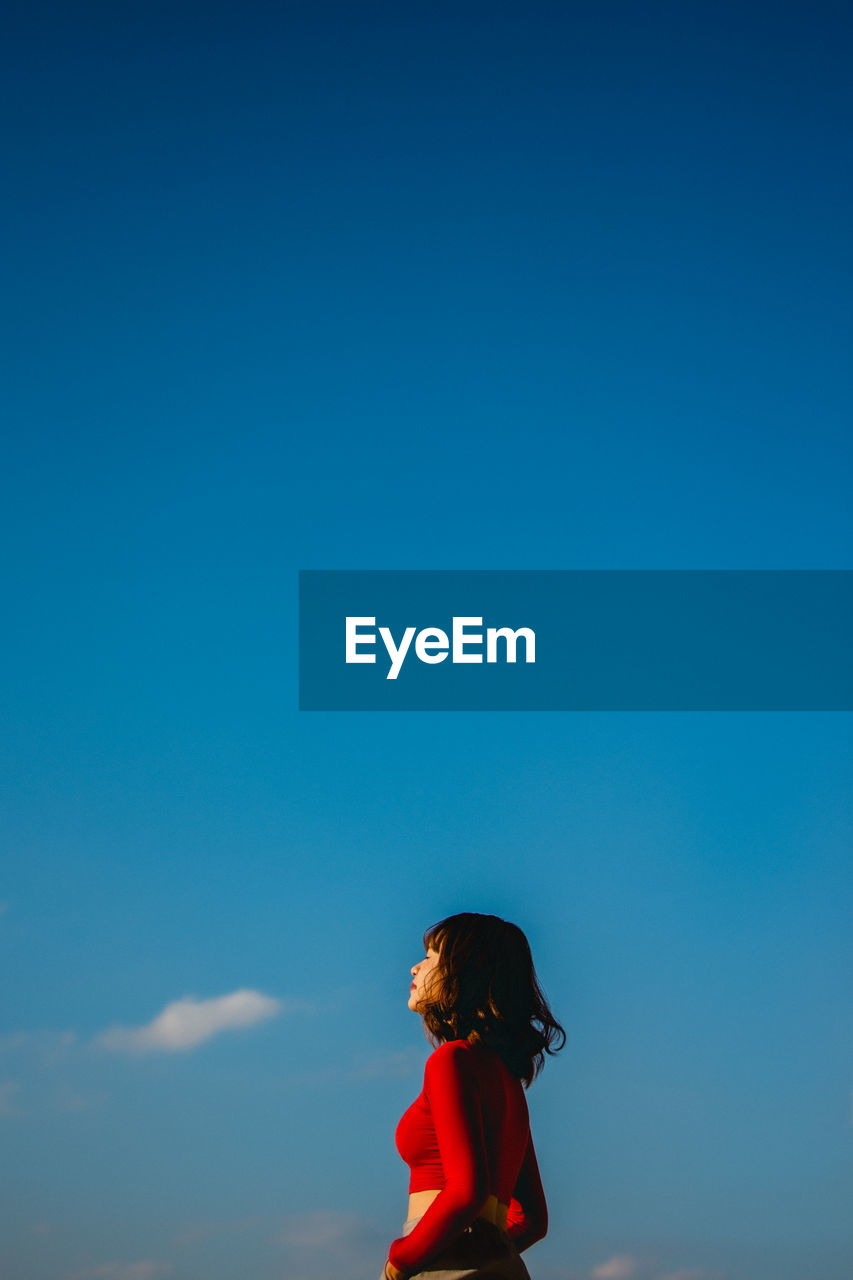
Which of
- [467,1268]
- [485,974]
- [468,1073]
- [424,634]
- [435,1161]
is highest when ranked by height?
[424,634]

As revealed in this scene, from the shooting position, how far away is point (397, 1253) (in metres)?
3.17

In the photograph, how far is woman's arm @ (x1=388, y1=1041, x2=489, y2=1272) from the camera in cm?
315

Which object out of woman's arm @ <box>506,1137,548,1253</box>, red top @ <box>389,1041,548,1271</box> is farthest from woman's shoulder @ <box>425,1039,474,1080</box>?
woman's arm @ <box>506,1137,548,1253</box>

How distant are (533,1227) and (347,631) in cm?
641

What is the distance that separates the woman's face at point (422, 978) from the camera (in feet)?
11.6

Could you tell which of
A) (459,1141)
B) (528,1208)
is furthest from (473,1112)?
(528,1208)

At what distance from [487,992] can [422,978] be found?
0.19 meters

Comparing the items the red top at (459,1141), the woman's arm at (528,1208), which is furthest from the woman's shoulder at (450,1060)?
the woman's arm at (528,1208)

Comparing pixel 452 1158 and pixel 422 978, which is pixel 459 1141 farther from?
pixel 422 978

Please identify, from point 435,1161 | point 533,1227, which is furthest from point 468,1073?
point 533,1227

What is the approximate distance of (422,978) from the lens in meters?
3.54

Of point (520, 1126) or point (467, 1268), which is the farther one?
point (520, 1126)

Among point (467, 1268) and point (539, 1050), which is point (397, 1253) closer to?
point (467, 1268)

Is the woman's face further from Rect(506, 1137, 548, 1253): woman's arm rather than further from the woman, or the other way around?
Rect(506, 1137, 548, 1253): woman's arm
